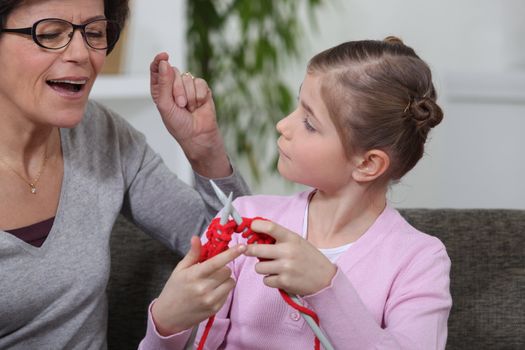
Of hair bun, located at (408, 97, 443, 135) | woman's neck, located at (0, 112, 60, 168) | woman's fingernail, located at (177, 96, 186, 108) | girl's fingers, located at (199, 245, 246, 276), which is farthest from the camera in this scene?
woman's fingernail, located at (177, 96, 186, 108)

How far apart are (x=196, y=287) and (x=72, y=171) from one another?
519mm

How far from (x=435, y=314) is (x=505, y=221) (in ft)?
1.56

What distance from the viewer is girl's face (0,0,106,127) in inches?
58.1

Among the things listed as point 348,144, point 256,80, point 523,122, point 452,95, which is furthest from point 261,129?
point 348,144

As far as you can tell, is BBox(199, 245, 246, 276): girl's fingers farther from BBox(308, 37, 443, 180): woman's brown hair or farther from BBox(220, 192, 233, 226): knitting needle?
BBox(308, 37, 443, 180): woman's brown hair

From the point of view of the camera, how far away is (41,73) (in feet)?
4.90

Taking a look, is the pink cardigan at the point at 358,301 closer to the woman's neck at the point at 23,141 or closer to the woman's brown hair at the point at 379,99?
the woman's brown hair at the point at 379,99

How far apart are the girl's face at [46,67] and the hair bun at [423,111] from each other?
22.3 inches

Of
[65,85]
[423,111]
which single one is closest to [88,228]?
[65,85]

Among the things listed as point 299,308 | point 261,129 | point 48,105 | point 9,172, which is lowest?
point 261,129

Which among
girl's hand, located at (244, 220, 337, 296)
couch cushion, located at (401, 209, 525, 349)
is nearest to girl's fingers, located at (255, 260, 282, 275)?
girl's hand, located at (244, 220, 337, 296)

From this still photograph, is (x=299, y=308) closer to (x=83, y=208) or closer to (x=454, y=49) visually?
(x=83, y=208)

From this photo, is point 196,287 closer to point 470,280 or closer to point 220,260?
point 220,260

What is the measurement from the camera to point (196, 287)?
1258 mm
